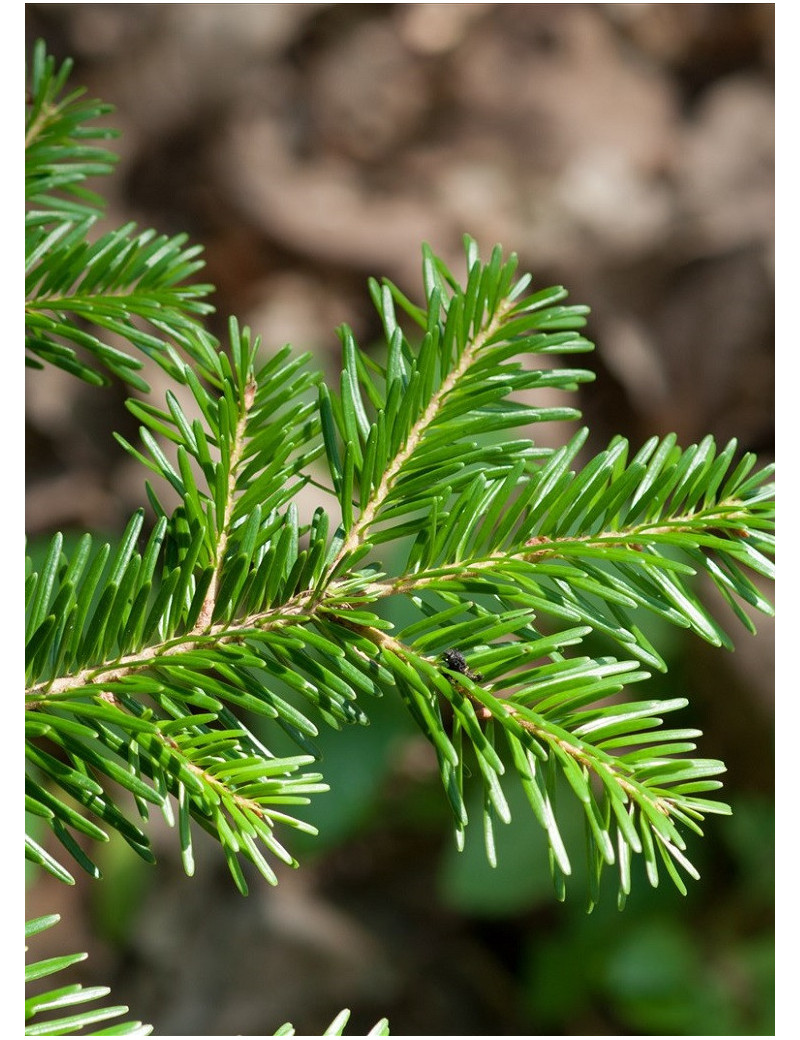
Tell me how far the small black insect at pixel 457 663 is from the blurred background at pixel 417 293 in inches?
59.9

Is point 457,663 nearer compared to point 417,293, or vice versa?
point 457,663

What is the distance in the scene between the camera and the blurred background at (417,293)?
186 cm

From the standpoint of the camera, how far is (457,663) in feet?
1.32

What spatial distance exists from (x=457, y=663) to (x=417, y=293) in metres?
2.32

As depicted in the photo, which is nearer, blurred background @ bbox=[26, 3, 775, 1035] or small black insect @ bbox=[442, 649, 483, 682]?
small black insect @ bbox=[442, 649, 483, 682]

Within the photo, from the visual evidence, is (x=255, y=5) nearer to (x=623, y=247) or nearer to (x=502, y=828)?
(x=623, y=247)

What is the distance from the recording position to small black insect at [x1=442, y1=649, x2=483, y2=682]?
40cm

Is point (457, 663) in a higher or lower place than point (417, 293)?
lower

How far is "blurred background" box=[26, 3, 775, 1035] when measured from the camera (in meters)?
1.86

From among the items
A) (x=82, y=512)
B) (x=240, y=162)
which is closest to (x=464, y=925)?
(x=82, y=512)

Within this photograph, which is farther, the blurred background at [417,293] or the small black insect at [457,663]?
the blurred background at [417,293]

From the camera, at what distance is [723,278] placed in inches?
99.6

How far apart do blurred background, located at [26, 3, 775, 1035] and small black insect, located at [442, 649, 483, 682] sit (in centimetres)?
152

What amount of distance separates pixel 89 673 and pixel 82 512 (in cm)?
195
